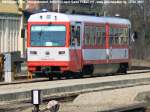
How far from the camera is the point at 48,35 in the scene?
106 ft

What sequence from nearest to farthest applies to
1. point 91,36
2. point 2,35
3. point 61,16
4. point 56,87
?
point 56,87 < point 61,16 < point 91,36 < point 2,35

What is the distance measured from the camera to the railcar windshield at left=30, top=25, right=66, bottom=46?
3216cm

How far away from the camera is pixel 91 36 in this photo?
3453 centimetres

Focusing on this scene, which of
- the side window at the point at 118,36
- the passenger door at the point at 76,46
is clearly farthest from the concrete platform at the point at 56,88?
the side window at the point at 118,36

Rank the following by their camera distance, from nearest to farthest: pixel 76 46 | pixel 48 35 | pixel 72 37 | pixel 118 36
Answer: pixel 48 35 < pixel 72 37 < pixel 76 46 < pixel 118 36

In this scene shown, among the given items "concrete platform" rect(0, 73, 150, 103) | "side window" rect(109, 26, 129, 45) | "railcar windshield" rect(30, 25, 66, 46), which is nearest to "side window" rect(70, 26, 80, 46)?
"railcar windshield" rect(30, 25, 66, 46)

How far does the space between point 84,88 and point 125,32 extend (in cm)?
1348

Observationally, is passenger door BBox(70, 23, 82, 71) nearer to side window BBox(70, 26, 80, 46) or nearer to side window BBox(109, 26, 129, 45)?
side window BBox(70, 26, 80, 46)

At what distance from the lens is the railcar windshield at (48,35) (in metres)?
32.2

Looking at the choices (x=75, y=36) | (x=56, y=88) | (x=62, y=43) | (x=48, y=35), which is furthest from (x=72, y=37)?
(x=56, y=88)

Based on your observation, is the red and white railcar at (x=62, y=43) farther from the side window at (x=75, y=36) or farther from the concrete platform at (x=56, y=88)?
the concrete platform at (x=56, y=88)

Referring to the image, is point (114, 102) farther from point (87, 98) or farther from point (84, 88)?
point (84, 88)

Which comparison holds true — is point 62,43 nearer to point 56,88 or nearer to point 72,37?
point 72,37

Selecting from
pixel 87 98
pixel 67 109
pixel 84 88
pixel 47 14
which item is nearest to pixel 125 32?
pixel 47 14
